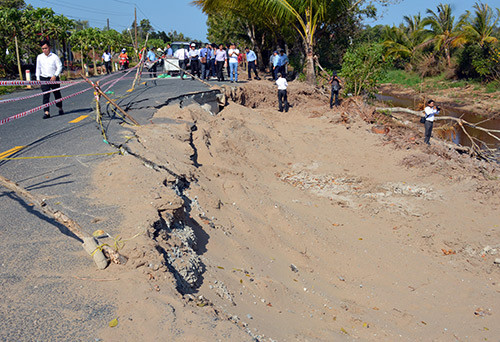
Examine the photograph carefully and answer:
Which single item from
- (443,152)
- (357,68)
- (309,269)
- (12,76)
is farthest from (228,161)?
(12,76)

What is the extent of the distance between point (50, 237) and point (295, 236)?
435 cm

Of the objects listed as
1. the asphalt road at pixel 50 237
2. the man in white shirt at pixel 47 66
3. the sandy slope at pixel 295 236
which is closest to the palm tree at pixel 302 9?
the sandy slope at pixel 295 236

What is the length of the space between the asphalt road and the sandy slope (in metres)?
0.27

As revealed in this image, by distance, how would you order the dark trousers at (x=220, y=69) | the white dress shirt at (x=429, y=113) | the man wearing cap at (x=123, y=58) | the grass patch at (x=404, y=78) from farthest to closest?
the grass patch at (x=404, y=78)
the man wearing cap at (x=123, y=58)
the dark trousers at (x=220, y=69)
the white dress shirt at (x=429, y=113)

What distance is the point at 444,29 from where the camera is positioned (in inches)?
1483

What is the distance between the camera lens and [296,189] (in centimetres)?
1141

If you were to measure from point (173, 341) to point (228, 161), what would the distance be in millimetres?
8594

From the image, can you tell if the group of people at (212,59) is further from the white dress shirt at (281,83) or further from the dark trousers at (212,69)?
the white dress shirt at (281,83)

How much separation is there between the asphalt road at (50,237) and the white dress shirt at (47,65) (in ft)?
4.30

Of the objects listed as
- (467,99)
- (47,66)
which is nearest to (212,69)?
(47,66)

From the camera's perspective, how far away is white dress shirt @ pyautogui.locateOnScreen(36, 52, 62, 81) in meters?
10.2

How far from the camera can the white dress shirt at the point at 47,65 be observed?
1020 cm

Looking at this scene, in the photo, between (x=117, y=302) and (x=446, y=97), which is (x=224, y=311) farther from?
(x=446, y=97)

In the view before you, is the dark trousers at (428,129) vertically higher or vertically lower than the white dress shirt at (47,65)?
lower
